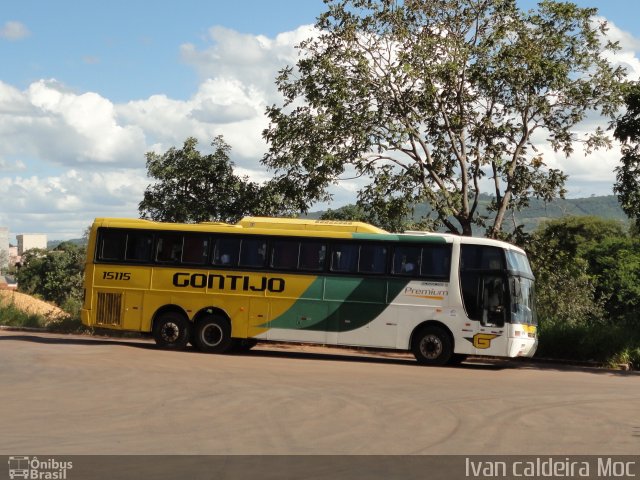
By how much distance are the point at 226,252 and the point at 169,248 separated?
162cm

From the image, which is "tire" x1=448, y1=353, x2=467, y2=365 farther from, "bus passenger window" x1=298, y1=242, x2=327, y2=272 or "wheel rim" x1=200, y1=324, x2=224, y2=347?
"wheel rim" x1=200, y1=324, x2=224, y2=347

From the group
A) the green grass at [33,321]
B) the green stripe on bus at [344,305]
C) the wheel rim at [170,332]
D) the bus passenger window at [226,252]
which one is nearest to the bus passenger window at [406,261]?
the green stripe on bus at [344,305]

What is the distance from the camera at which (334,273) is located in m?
24.7

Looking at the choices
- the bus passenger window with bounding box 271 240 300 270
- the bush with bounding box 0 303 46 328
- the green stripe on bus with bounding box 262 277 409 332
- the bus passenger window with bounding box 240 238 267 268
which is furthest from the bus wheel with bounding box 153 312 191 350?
the bush with bounding box 0 303 46 328

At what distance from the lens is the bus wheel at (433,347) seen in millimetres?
23781

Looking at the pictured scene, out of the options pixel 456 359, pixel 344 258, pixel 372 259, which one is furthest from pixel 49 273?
pixel 456 359

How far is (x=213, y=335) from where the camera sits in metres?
25.7

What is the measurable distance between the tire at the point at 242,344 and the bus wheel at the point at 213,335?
69cm

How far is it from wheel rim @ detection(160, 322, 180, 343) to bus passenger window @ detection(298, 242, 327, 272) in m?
3.76

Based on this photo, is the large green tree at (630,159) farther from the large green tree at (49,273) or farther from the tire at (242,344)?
the large green tree at (49,273)

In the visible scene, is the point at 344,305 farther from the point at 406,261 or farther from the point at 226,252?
the point at 226,252

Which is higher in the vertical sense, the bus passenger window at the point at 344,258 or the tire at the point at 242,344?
the bus passenger window at the point at 344,258

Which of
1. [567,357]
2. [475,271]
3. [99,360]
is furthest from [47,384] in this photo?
[567,357]

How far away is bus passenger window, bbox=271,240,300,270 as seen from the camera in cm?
2508
